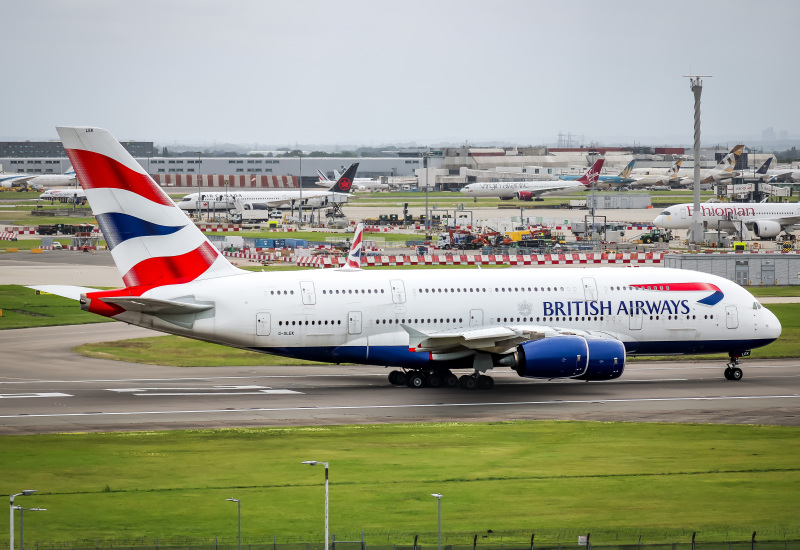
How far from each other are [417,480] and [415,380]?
617 inches

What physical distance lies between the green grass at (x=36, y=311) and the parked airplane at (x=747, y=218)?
7523cm

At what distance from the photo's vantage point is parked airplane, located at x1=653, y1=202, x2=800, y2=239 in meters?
124

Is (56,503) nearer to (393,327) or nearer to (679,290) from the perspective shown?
(393,327)

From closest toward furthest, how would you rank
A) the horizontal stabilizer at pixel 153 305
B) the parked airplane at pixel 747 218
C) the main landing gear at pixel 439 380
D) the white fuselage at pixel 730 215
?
the horizontal stabilizer at pixel 153 305 → the main landing gear at pixel 439 380 → the parked airplane at pixel 747 218 → the white fuselage at pixel 730 215

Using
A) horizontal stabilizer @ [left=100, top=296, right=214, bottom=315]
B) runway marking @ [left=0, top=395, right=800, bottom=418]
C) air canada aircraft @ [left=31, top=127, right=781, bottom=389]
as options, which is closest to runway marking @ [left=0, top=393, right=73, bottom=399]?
runway marking @ [left=0, top=395, right=800, bottom=418]

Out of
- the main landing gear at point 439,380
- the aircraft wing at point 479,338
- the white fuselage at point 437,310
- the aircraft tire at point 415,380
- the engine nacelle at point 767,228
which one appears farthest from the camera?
the engine nacelle at point 767,228

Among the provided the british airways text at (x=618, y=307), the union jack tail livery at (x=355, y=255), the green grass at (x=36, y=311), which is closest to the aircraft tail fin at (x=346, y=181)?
the green grass at (x=36, y=311)

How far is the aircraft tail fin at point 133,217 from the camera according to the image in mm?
43031

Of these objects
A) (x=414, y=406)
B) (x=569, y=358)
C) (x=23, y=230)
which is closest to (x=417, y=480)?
(x=414, y=406)

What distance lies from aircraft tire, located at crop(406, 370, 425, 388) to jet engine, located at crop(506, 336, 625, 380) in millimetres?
4828

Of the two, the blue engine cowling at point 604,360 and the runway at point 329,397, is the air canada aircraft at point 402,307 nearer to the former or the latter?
the blue engine cowling at point 604,360

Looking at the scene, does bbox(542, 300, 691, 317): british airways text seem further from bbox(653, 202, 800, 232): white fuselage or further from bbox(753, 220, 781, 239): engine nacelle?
bbox(753, 220, 781, 239): engine nacelle

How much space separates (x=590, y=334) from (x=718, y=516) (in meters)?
18.9

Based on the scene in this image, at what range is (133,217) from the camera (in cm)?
4394
